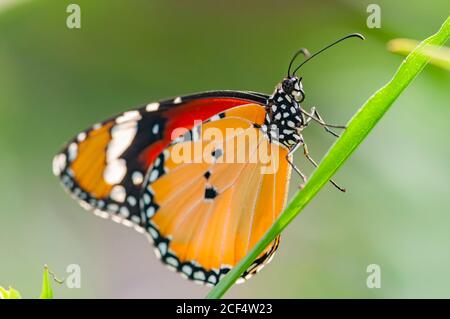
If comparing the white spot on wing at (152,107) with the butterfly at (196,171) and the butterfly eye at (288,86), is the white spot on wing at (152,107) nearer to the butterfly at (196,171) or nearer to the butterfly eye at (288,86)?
the butterfly at (196,171)

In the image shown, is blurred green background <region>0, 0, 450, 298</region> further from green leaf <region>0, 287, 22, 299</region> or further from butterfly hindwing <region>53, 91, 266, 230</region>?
green leaf <region>0, 287, 22, 299</region>

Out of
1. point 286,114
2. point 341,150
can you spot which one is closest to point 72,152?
point 286,114

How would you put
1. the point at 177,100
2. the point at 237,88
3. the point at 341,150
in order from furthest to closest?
the point at 237,88 → the point at 177,100 → the point at 341,150

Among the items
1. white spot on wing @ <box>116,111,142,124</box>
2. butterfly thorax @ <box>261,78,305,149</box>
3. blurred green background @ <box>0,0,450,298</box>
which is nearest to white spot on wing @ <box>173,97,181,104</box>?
white spot on wing @ <box>116,111,142,124</box>

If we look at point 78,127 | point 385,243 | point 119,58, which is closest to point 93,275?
point 78,127

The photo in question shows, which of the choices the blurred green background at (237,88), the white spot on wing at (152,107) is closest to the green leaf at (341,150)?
the blurred green background at (237,88)

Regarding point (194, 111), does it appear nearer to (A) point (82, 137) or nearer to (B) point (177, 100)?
(B) point (177, 100)
